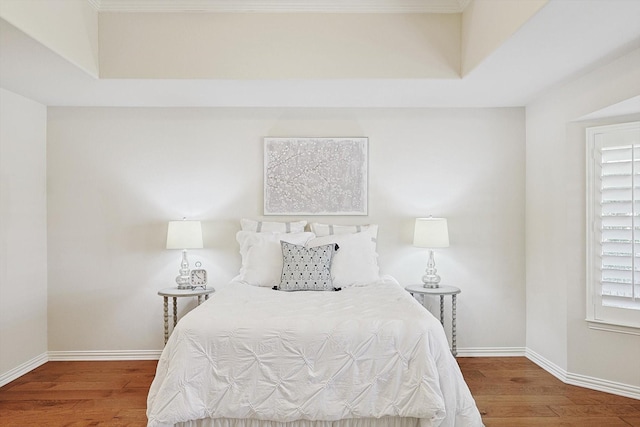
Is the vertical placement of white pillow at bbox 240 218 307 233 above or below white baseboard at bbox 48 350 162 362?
above

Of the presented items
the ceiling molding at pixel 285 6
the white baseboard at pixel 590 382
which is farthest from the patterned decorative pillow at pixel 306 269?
the white baseboard at pixel 590 382

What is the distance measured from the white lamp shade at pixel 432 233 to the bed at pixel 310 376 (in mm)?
1499

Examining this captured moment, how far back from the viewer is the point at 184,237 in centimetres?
416

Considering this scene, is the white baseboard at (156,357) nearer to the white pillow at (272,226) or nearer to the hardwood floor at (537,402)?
the hardwood floor at (537,402)

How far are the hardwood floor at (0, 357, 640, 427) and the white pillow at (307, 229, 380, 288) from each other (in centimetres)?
119

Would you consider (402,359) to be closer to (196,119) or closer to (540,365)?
(540,365)

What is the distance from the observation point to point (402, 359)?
2.62 metres

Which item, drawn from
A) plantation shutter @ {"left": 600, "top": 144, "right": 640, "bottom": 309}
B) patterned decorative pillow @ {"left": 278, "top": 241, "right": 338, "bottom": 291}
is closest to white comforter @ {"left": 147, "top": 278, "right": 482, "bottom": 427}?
patterned decorative pillow @ {"left": 278, "top": 241, "right": 338, "bottom": 291}

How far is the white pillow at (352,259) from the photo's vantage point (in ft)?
12.7

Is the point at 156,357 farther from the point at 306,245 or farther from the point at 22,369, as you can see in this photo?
the point at 306,245

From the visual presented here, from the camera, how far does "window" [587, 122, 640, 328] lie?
346cm

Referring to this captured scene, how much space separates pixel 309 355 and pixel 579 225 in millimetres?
2489

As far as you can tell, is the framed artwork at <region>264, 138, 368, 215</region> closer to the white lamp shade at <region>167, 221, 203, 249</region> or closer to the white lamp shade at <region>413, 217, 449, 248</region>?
the white lamp shade at <region>413, 217, 449, 248</region>

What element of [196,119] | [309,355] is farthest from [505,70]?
[196,119]
